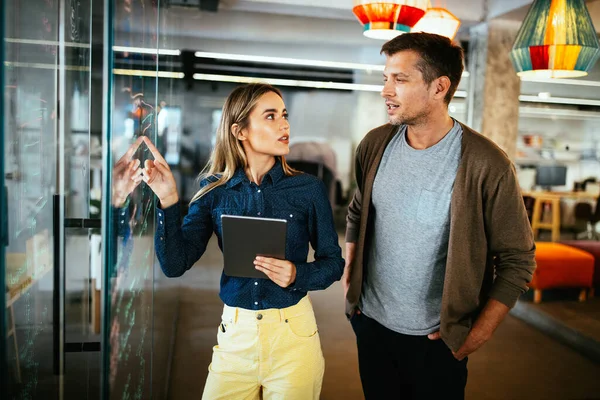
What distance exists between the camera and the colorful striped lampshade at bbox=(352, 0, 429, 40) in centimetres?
291

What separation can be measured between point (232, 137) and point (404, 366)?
0.93 m

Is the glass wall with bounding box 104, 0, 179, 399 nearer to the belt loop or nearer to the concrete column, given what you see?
the belt loop

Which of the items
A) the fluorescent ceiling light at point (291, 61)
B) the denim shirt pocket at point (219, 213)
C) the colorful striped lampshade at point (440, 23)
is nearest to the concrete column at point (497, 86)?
the fluorescent ceiling light at point (291, 61)

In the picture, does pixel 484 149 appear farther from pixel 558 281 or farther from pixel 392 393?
pixel 558 281

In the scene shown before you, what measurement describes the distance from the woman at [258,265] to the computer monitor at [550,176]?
601cm

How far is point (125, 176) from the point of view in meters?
1.24

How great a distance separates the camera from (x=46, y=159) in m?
1.24

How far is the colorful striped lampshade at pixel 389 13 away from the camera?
2914 millimetres

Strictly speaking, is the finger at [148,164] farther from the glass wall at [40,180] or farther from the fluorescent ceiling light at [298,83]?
the fluorescent ceiling light at [298,83]

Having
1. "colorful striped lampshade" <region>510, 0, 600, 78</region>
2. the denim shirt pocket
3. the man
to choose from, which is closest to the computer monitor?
"colorful striped lampshade" <region>510, 0, 600, 78</region>

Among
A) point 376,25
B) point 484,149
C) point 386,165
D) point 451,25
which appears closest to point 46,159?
point 386,165

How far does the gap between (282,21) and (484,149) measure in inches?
203

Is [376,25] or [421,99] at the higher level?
[376,25]

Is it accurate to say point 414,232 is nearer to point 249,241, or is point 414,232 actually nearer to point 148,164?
point 249,241
